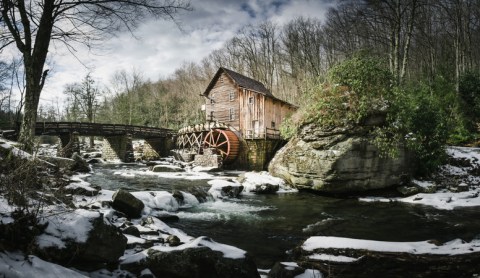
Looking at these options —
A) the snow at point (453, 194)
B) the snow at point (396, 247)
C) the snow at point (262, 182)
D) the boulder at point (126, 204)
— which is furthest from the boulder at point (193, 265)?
the snow at point (262, 182)

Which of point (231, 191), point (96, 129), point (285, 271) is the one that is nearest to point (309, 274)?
point (285, 271)

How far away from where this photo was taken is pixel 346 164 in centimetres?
1084

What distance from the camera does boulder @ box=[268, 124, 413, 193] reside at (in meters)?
10.9

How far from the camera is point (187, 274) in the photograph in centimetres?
376

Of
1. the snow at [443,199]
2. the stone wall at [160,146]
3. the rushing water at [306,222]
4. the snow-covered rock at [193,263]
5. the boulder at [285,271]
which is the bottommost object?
the rushing water at [306,222]

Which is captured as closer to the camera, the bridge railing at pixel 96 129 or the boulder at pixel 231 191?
the boulder at pixel 231 191

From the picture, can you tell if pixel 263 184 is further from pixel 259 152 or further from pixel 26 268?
pixel 26 268

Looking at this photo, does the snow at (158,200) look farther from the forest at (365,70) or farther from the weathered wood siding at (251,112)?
the weathered wood siding at (251,112)

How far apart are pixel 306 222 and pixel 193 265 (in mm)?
4861

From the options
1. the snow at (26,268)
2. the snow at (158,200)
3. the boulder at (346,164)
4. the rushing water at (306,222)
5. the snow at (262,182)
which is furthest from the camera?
the snow at (262,182)

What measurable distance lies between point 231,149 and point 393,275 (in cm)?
1800

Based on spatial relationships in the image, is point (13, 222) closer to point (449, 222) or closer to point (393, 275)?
point (393, 275)

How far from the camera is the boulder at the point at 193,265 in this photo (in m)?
3.76

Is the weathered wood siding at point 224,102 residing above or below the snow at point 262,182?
above
